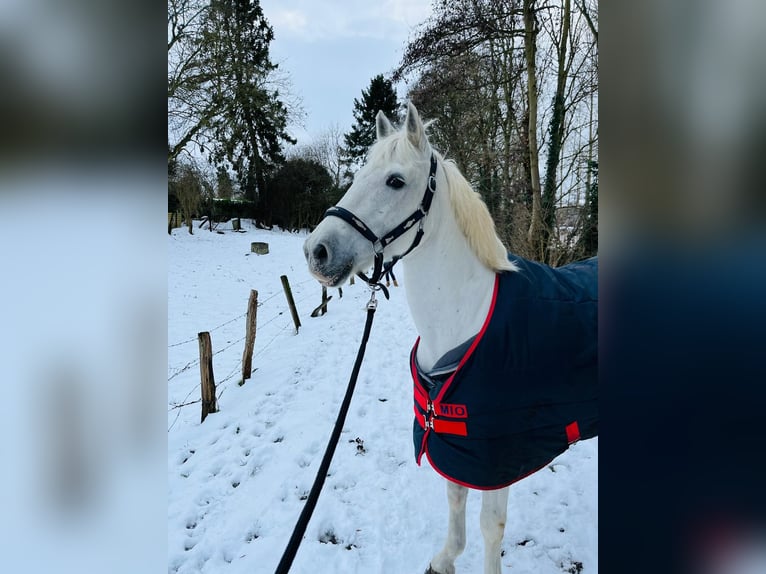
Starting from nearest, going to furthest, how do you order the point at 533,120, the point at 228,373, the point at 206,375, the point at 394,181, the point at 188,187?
the point at 394,181
the point at 206,375
the point at 228,373
the point at 533,120
the point at 188,187

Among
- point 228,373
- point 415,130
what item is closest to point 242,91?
point 228,373

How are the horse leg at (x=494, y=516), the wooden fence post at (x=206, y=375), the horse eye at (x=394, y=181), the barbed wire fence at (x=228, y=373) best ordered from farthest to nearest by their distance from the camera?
the barbed wire fence at (x=228, y=373), the wooden fence post at (x=206, y=375), the horse leg at (x=494, y=516), the horse eye at (x=394, y=181)

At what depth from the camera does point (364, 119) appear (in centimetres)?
2811

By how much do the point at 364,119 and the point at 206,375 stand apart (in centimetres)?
2773

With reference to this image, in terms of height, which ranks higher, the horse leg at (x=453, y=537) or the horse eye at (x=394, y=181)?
the horse eye at (x=394, y=181)

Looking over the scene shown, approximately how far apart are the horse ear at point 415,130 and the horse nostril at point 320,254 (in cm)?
71

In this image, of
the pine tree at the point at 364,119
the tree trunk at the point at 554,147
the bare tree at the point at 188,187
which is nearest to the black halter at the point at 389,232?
the tree trunk at the point at 554,147

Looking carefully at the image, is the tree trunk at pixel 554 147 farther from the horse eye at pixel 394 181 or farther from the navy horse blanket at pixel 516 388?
the horse eye at pixel 394 181

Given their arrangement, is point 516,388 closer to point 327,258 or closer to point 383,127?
point 327,258

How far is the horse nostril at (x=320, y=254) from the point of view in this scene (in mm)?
1619

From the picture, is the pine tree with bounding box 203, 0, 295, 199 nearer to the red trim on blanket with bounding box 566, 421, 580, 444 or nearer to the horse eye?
the horse eye

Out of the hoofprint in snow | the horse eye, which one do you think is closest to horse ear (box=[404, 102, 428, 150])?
the horse eye
